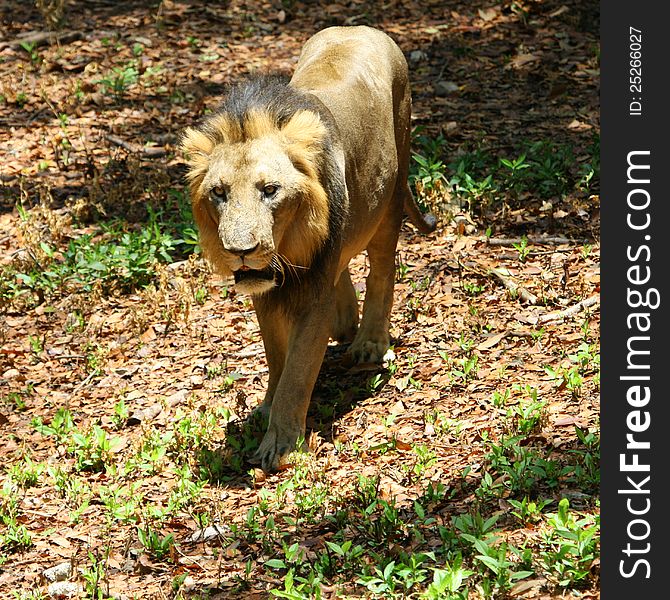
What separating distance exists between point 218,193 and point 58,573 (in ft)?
6.55

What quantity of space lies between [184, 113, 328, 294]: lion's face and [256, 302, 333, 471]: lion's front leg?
332 mm

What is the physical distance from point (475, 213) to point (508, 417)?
10.6 feet

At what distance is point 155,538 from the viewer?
5039 mm

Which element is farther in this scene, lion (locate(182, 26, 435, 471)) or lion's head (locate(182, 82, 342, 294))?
lion (locate(182, 26, 435, 471))

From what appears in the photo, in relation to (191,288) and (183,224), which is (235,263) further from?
(183,224)

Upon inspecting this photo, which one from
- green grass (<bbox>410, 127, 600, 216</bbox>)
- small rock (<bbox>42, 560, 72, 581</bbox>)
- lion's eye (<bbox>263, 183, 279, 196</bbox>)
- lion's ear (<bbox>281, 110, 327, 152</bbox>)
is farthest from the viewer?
green grass (<bbox>410, 127, 600, 216</bbox>)

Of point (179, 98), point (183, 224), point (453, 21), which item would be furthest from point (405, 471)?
point (453, 21)

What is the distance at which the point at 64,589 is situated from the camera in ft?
15.8

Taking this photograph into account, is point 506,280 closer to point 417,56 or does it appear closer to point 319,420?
point 319,420

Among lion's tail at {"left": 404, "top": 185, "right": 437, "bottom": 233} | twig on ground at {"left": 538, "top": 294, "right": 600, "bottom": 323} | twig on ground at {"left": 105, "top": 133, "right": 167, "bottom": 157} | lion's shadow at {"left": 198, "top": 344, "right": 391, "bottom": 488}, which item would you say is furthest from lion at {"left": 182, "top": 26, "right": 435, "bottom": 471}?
twig on ground at {"left": 105, "top": 133, "right": 167, "bottom": 157}

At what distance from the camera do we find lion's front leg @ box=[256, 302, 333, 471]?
5.82 metres

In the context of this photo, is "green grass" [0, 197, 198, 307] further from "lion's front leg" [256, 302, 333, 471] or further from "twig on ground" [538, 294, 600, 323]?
"twig on ground" [538, 294, 600, 323]

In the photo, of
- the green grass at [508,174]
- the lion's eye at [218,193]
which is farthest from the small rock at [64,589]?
the green grass at [508,174]

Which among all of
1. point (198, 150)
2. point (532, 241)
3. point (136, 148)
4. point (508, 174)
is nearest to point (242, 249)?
point (198, 150)
